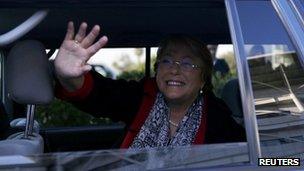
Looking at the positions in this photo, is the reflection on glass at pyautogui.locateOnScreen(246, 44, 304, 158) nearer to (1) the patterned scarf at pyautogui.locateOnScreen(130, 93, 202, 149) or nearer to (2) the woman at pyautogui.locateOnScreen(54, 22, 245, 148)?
(2) the woman at pyautogui.locateOnScreen(54, 22, 245, 148)

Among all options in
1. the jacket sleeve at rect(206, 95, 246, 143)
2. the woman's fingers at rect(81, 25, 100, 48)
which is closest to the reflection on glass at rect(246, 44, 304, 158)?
the jacket sleeve at rect(206, 95, 246, 143)

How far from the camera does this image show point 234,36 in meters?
2.37

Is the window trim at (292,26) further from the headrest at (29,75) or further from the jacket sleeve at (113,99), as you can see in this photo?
the jacket sleeve at (113,99)

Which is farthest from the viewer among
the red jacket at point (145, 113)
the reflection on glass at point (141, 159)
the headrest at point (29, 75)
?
the red jacket at point (145, 113)

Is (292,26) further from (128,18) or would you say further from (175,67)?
(128,18)

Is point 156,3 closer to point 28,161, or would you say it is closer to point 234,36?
point 234,36

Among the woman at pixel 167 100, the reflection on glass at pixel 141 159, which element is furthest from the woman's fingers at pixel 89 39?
the reflection on glass at pixel 141 159

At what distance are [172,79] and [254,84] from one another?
0.91 meters

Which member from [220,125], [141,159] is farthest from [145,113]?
[141,159]

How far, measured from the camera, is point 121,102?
11.4 feet

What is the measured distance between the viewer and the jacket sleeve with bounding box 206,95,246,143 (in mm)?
2963

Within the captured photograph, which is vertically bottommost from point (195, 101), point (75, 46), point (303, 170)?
point (303, 170)

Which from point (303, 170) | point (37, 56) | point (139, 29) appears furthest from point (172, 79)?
point (303, 170)

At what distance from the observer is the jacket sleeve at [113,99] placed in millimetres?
3375
